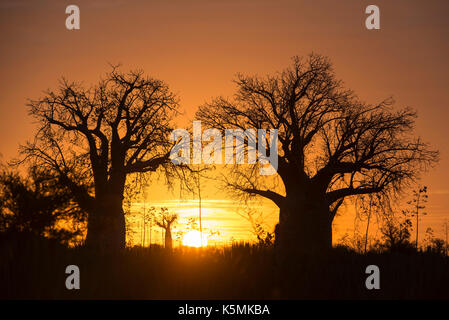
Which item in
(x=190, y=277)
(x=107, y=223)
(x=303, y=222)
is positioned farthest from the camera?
(x=303, y=222)

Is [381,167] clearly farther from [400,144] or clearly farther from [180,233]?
[180,233]

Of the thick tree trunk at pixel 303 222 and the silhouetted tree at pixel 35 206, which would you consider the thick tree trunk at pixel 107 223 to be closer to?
the thick tree trunk at pixel 303 222

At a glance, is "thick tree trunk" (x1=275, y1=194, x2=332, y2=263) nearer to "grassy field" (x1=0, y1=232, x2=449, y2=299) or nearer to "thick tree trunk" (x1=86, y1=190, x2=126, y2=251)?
"thick tree trunk" (x1=86, y1=190, x2=126, y2=251)

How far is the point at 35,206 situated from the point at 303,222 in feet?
46.5

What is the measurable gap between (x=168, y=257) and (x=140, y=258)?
736 mm

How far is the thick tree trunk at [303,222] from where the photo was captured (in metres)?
23.9

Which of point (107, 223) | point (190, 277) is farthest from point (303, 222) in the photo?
point (190, 277)

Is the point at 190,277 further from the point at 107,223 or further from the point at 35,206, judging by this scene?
the point at 107,223

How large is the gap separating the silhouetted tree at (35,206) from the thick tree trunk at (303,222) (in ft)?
41.6

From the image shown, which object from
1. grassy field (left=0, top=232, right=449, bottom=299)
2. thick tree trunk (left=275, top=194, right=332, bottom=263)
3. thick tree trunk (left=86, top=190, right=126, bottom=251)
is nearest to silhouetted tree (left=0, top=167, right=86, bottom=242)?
grassy field (left=0, top=232, right=449, bottom=299)

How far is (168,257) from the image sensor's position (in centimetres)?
1384

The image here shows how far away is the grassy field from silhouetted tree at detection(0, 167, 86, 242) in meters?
0.49

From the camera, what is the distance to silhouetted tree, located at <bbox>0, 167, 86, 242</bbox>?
1234 centimetres

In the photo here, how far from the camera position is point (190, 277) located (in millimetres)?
11445
